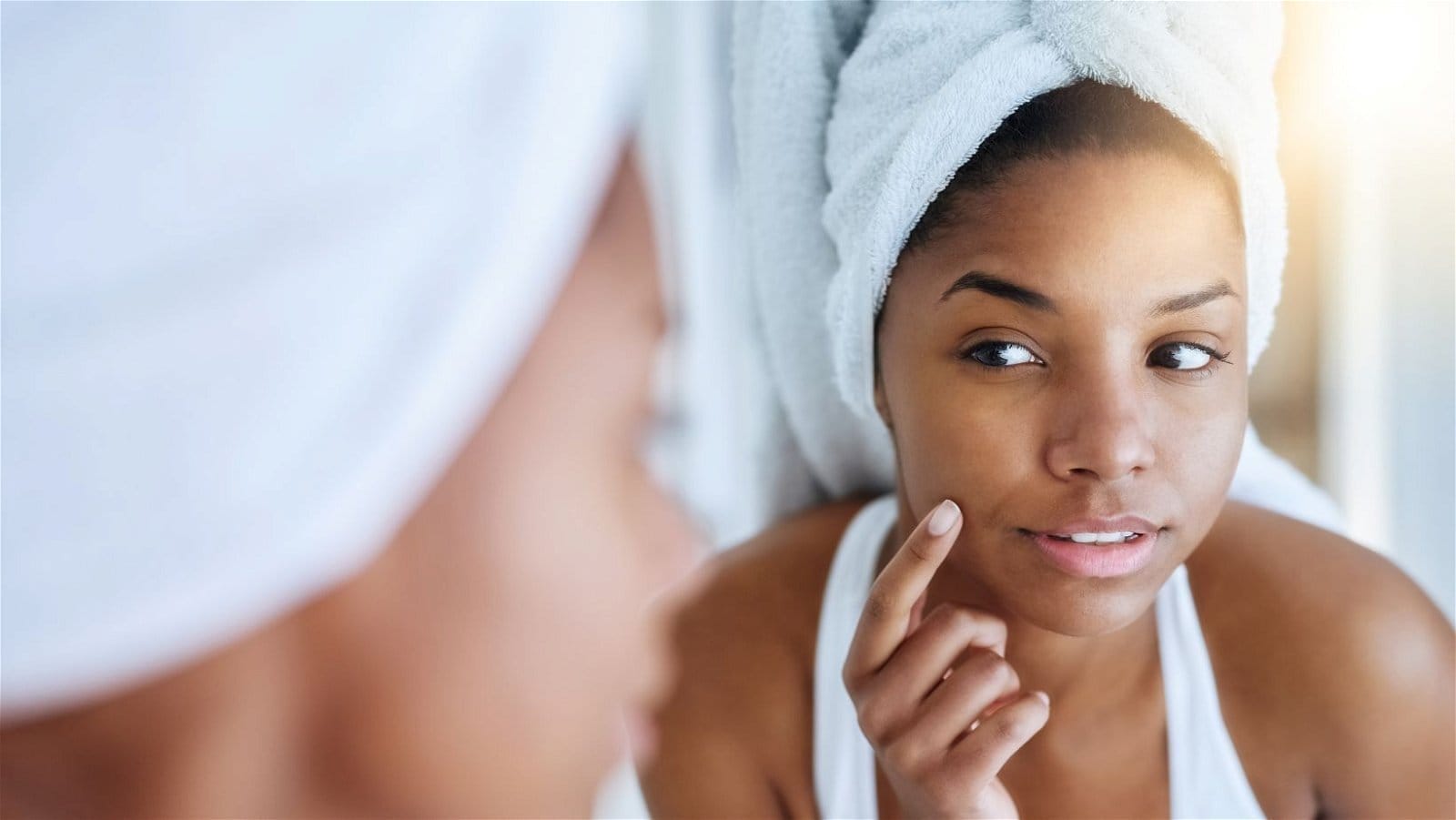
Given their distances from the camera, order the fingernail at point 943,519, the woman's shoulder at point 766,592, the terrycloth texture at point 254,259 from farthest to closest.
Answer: the woman's shoulder at point 766,592, the fingernail at point 943,519, the terrycloth texture at point 254,259

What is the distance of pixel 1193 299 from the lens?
0.46 m

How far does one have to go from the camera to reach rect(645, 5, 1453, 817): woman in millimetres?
459

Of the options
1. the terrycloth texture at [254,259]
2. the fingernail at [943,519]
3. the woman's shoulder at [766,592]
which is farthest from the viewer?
the woman's shoulder at [766,592]

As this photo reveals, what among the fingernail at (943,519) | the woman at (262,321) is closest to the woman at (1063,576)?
the fingernail at (943,519)

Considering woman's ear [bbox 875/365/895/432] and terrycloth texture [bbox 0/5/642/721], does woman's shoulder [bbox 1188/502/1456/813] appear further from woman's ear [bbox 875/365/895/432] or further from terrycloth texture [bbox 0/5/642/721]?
terrycloth texture [bbox 0/5/642/721]

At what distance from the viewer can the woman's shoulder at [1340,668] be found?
54 cm

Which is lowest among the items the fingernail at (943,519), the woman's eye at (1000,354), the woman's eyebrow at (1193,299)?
the fingernail at (943,519)

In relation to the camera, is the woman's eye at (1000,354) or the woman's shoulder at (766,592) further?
the woman's shoulder at (766,592)

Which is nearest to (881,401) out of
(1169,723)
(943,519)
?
(943,519)

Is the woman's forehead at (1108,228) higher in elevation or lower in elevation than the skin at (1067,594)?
higher

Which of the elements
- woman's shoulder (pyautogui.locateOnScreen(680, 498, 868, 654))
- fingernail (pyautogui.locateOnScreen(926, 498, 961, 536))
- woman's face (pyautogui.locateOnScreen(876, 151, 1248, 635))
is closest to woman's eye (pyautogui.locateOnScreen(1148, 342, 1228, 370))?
woman's face (pyautogui.locateOnScreen(876, 151, 1248, 635))

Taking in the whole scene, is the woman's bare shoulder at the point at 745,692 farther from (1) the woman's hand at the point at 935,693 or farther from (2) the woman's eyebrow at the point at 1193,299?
(2) the woman's eyebrow at the point at 1193,299

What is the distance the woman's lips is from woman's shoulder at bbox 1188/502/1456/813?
103 millimetres

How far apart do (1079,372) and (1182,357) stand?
0.15 ft
